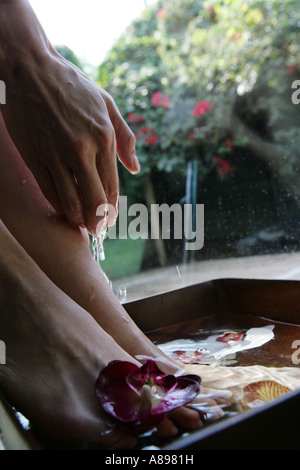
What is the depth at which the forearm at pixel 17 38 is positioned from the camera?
71cm

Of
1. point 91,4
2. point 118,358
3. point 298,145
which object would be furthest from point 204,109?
point 118,358

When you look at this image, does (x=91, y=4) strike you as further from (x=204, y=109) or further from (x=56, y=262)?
(x=56, y=262)

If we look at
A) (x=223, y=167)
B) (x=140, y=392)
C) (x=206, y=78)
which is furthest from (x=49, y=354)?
(x=206, y=78)

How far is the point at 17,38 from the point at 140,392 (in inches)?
21.9

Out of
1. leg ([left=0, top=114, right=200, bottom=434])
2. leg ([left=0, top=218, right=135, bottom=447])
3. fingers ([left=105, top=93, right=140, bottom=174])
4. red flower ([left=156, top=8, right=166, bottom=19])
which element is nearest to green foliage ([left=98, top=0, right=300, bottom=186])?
red flower ([left=156, top=8, right=166, bottom=19])

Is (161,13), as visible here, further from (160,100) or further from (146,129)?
(146,129)

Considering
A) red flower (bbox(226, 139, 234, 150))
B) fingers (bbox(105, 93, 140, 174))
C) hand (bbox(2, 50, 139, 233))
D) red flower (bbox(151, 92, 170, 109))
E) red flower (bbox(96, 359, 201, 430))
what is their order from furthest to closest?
1. red flower (bbox(151, 92, 170, 109))
2. red flower (bbox(226, 139, 234, 150))
3. fingers (bbox(105, 93, 140, 174))
4. hand (bbox(2, 50, 139, 233))
5. red flower (bbox(96, 359, 201, 430))

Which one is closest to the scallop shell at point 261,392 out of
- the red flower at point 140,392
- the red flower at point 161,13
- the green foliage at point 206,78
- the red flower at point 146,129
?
the red flower at point 140,392

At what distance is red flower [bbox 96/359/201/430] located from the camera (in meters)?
0.52

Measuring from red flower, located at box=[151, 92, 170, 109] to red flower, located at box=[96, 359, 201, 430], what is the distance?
2.56 m

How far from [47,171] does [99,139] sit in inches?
3.6

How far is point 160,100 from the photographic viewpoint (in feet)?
9.80

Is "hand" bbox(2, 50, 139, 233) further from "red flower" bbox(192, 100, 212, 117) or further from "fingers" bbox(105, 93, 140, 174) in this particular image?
"red flower" bbox(192, 100, 212, 117)

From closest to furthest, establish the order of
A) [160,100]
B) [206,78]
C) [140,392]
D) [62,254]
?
[140,392] → [62,254] → [206,78] → [160,100]
